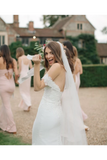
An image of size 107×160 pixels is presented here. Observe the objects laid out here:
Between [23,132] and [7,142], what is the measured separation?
0.71m

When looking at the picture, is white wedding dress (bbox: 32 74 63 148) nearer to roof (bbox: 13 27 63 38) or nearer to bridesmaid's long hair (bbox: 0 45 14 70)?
bridesmaid's long hair (bbox: 0 45 14 70)

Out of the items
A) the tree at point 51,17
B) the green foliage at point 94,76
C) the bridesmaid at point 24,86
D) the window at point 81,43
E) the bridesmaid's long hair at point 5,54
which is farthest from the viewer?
the tree at point 51,17

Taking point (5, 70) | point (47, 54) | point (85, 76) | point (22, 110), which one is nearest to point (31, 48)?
point (85, 76)

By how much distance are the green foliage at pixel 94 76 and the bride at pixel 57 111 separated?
1205 cm

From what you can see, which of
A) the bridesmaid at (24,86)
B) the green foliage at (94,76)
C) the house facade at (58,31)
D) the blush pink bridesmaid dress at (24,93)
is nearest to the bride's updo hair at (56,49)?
the bridesmaid at (24,86)

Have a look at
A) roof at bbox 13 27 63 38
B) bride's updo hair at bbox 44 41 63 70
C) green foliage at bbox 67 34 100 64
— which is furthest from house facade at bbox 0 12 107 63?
bride's updo hair at bbox 44 41 63 70

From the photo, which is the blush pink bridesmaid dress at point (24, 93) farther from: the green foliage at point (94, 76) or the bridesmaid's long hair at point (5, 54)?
the green foliage at point (94, 76)

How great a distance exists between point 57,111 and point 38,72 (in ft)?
1.95

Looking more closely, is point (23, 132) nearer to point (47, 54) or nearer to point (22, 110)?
point (22, 110)

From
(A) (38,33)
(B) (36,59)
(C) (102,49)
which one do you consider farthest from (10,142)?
(C) (102,49)

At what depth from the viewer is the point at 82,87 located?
14.8 metres

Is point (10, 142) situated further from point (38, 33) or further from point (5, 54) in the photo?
point (38, 33)

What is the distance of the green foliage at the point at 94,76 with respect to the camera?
14.8 m
